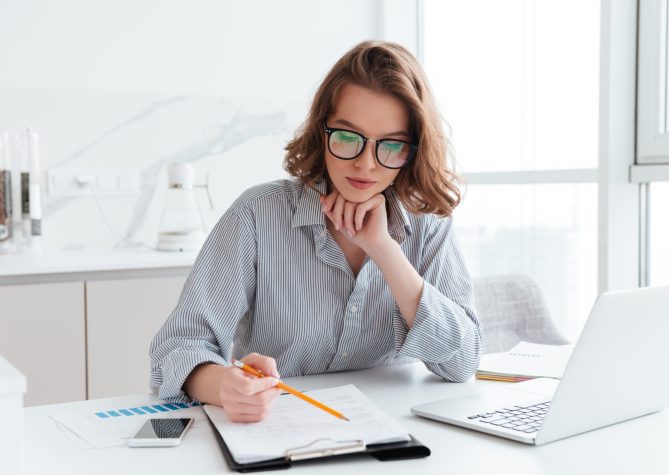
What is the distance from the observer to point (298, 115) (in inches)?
134

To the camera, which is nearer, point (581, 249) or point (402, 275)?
point (402, 275)

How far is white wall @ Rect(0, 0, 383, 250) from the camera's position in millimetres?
2918

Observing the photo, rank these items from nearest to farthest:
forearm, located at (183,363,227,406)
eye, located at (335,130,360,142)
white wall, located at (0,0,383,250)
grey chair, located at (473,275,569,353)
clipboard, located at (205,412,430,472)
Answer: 1. clipboard, located at (205,412,430,472)
2. forearm, located at (183,363,227,406)
3. eye, located at (335,130,360,142)
4. grey chair, located at (473,275,569,353)
5. white wall, located at (0,0,383,250)

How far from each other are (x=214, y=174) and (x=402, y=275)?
6.32ft

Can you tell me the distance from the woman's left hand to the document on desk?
357 mm

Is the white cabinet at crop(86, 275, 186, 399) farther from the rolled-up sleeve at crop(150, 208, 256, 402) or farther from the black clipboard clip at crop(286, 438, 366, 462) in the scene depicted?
the black clipboard clip at crop(286, 438, 366, 462)

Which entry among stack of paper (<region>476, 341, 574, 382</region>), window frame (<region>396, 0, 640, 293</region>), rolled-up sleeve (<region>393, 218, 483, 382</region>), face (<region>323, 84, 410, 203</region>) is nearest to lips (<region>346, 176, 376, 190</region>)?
face (<region>323, 84, 410, 203</region>)

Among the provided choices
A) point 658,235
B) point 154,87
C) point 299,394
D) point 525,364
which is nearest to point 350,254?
point 525,364

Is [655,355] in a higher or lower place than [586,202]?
lower

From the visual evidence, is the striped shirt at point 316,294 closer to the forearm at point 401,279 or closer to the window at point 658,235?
the forearm at point 401,279

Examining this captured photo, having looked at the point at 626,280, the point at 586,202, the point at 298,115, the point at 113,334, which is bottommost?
the point at 113,334

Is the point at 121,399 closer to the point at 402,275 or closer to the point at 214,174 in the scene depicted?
the point at 402,275

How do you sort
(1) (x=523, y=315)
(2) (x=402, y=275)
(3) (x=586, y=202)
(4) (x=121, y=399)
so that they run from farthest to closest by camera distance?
1. (3) (x=586, y=202)
2. (1) (x=523, y=315)
3. (2) (x=402, y=275)
4. (4) (x=121, y=399)

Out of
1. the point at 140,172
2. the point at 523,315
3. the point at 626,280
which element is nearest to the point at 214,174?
the point at 140,172
